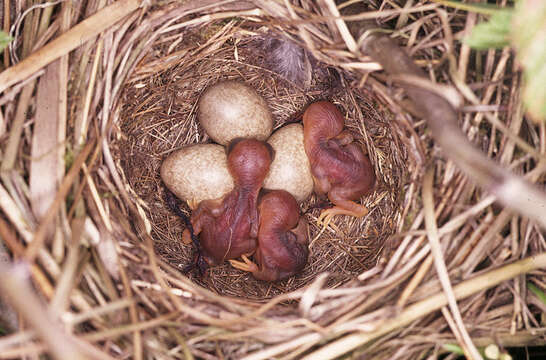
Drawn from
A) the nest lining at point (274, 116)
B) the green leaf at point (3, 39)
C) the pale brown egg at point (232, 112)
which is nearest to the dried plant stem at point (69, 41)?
the green leaf at point (3, 39)

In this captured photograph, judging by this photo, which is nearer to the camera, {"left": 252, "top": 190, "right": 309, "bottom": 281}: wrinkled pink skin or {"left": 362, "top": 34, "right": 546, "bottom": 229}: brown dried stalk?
{"left": 362, "top": 34, "right": 546, "bottom": 229}: brown dried stalk

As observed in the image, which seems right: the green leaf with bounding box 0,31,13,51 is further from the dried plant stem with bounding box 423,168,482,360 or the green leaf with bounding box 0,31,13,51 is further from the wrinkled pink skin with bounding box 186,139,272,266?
the dried plant stem with bounding box 423,168,482,360

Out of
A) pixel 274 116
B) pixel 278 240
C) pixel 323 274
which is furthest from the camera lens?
pixel 274 116

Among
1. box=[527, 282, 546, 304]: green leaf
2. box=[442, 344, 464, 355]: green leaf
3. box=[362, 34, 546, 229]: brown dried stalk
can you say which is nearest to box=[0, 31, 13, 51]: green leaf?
box=[362, 34, 546, 229]: brown dried stalk

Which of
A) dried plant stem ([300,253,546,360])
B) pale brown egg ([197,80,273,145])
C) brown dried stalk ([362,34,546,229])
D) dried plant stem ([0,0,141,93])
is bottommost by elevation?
dried plant stem ([300,253,546,360])

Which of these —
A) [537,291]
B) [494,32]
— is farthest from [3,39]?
[537,291]

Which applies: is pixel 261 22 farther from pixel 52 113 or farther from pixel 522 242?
pixel 522 242

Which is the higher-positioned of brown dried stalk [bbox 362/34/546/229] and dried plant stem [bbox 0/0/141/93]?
dried plant stem [bbox 0/0/141/93]

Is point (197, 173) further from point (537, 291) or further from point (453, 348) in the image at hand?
point (537, 291)
